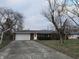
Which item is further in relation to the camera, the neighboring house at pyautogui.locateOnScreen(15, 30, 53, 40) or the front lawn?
the neighboring house at pyautogui.locateOnScreen(15, 30, 53, 40)

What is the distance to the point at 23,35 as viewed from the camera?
76938 mm

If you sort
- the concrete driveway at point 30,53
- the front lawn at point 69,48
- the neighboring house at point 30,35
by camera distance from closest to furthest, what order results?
1. the concrete driveway at point 30,53
2. the front lawn at point 69,48
3. the neighboring house at point 30,35

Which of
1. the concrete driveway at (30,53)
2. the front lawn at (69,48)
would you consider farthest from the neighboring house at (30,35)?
the concrete driveway at (30,53)

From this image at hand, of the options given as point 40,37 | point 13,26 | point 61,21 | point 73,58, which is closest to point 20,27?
point 13,26

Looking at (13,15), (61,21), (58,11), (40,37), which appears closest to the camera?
(58,11)

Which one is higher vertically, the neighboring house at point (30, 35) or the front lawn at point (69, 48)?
the neighboring house at point (30, 35)

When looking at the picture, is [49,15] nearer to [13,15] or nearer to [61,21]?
[61,21]

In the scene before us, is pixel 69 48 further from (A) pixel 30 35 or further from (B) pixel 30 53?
(A) pixel 30 35

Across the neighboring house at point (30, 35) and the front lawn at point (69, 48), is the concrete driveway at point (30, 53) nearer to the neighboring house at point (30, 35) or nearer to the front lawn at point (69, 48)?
the front lawn at point (69, 48)

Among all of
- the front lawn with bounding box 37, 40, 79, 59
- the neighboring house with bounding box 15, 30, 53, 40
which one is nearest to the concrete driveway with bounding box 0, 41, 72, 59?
the front lawn with bounding box 37, 40, 79, 59

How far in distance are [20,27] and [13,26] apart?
5.10m

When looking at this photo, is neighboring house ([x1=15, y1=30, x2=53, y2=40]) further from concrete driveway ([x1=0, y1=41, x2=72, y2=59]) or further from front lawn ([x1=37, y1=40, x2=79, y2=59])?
concrete driveway ([x1=0, y1=41, x2=72, y2=59])

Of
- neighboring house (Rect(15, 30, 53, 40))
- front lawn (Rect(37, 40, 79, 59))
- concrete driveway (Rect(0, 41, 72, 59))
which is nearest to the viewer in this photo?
concrete driveway (Rect(0, 41, 72, 59))

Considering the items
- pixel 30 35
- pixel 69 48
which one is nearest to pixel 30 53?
pixel 69 48
